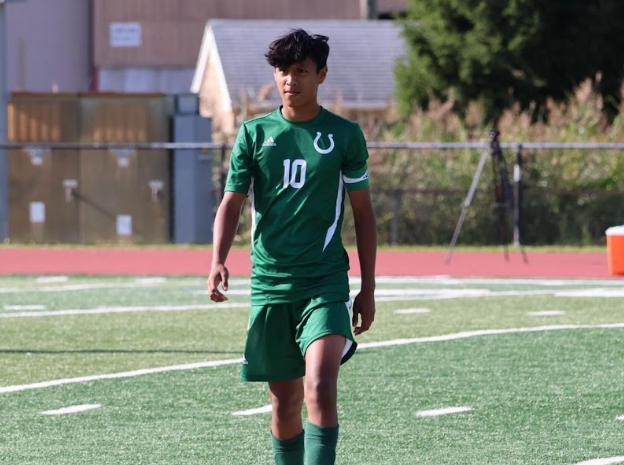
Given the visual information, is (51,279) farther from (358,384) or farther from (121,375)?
(358,384)

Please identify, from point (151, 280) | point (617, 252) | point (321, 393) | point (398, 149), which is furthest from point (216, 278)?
point (398, 149)

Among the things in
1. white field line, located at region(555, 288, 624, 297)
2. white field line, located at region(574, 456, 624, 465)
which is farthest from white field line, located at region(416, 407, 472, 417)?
white field line, located at region(555, 288, 624, 297)

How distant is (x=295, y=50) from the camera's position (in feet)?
19.1

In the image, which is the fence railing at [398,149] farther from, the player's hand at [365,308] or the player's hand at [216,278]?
the player's hand at [216,278]

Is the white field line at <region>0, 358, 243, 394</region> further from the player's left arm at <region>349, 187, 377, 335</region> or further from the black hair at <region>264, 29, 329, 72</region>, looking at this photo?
the black hair at <region>264, 29, 329, 72</region>

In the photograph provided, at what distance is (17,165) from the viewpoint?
81.4 ft

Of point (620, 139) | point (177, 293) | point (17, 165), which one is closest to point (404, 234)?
point (620, 139)

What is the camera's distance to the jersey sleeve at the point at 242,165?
19.4 feet

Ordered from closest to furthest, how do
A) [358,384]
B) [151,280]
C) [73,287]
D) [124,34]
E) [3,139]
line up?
1. [358,384]
2. [73,287]
3. [151,280]
4. [3,139]
5. [124,34]

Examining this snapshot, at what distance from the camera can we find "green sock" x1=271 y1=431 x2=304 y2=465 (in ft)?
19.8

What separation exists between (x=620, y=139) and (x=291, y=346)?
2028cm

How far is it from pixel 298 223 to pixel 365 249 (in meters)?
0.29

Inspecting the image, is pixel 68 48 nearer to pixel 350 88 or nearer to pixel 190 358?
pixel 350 88

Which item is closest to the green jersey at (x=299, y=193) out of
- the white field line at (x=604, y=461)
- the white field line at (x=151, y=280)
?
the white field line at (x=604, y=461)
